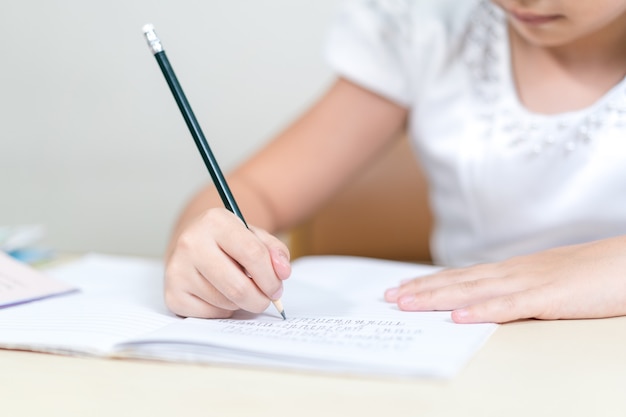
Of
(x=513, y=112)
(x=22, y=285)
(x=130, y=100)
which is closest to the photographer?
(x=22, y=285)

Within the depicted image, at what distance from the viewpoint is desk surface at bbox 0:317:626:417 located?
477mm

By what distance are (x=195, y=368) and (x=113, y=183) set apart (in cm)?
131

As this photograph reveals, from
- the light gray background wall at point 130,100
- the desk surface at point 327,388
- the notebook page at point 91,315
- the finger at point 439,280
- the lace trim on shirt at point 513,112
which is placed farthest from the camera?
the light gray background wall at point 130,100

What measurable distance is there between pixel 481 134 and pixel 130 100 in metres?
0.94

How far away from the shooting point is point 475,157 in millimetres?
1026

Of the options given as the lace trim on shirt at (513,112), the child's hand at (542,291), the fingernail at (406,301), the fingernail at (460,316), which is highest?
the lace trim on shirt at (513,112)

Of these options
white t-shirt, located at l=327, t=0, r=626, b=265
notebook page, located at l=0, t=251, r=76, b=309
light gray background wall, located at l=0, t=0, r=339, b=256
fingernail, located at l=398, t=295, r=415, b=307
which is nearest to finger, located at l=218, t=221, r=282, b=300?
fingernail, located at l=398, t=295, r=415, b=307

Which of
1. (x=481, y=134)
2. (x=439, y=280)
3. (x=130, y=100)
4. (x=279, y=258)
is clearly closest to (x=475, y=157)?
(x=481, y=134)

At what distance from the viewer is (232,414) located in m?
0.47

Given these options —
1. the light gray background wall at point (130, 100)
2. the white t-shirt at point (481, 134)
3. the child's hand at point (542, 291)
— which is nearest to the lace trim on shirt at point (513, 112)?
the white t-shirt at point (481, 134)

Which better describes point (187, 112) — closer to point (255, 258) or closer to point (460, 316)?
point (255, 258)

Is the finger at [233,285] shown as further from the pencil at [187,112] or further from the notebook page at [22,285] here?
the notebook page at [22,285]

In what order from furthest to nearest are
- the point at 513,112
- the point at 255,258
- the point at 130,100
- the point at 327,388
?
the point at 130,100 < the point at 513,112 < the point at 255,258 < the point at 327,388

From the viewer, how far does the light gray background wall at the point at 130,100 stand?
1.67 m
